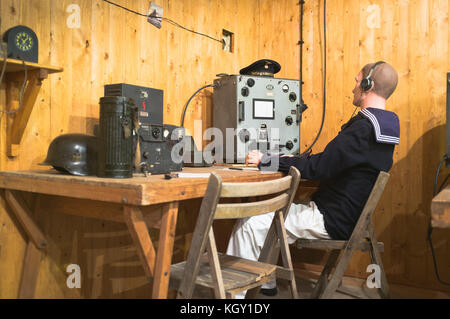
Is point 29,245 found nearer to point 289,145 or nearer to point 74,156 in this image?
point 74,156

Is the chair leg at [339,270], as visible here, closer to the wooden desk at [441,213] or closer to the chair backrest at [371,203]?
the chair backrest at [371,203]

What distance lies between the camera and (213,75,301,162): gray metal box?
106 inches

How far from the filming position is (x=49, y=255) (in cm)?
202

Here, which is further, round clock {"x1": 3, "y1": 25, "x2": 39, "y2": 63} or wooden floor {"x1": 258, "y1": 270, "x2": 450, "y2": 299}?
wooden floor {"x1": 258, "y1": 270, "x2": 450, "y2": 299}

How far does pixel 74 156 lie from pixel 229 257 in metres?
0.79

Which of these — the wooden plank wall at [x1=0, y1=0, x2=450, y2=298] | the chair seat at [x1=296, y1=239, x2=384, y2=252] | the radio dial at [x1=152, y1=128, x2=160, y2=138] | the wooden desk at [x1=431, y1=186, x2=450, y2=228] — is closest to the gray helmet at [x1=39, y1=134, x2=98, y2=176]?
the radio dial at [x1=152, y1=128, x2=160, y2=138]

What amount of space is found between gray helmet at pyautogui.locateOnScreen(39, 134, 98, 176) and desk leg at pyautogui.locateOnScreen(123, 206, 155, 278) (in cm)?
34

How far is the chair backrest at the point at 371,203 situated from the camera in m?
1.99

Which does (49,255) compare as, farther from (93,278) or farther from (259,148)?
(259,148)

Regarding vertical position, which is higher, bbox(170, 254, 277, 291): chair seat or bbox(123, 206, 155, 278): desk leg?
bbox(123, 206, 155, 278): desk leg

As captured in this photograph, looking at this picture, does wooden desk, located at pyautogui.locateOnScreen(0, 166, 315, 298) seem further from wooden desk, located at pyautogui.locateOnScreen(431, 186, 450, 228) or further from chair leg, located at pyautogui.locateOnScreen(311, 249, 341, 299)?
chair leg, located at pyautogui.locateOnScreen(311, 249, 341, 299)

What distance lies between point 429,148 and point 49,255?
2492 millimetres

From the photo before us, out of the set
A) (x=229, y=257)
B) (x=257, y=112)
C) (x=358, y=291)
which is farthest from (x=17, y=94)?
(x=358, y=291)
